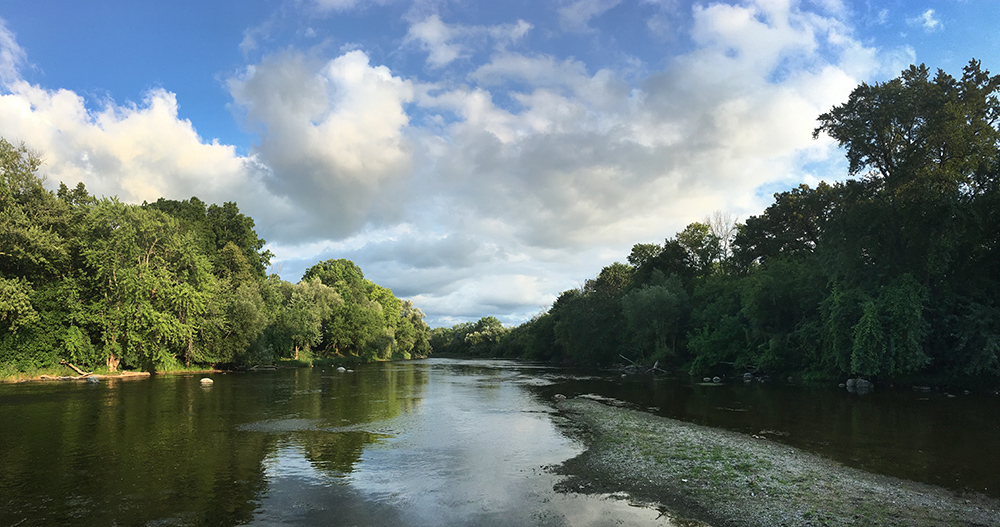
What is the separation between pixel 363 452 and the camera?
15.1 metres

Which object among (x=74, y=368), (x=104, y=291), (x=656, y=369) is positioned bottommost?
(x=656, y=369)

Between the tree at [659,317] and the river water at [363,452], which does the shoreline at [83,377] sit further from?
the tree at [659,317]

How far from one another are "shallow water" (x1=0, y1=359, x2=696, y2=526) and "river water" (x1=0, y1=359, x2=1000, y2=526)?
0.06 m

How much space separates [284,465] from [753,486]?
11359 millimetres

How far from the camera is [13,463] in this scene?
13.1 metres

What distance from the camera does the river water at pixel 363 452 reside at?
31.9 ft

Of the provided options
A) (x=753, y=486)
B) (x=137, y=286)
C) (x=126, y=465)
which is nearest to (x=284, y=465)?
(x=126, y=465)

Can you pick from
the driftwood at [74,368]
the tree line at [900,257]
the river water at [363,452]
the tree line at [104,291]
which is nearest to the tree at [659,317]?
the tree line at [900,257]

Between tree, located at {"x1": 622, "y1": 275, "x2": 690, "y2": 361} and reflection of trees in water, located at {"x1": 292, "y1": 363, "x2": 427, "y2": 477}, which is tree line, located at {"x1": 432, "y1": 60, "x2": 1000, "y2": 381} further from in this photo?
reflection of trees in water, located at {"x1": 292, "y1": 363, "x2": 427, "y2": 477}

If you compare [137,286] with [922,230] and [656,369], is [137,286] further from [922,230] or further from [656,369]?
[922,230]

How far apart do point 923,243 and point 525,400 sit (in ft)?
92.8

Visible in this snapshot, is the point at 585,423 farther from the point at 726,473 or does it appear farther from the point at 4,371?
the point at 4,371

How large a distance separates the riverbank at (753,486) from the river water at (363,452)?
95cm

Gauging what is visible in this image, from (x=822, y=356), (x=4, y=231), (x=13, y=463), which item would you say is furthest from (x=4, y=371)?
(x=822, y=356)
